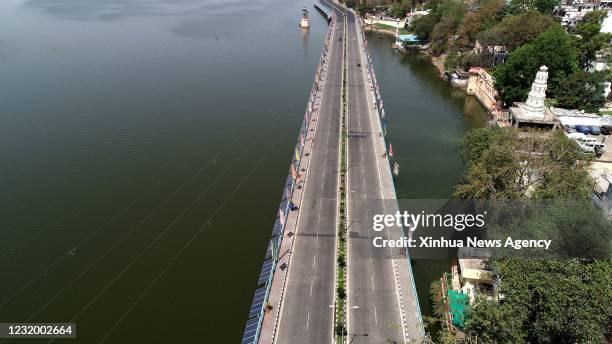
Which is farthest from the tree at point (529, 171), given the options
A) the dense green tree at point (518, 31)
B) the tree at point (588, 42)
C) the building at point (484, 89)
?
the dense green tree at point (518, 31)

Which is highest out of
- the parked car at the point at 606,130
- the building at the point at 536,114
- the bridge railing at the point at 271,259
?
the building at the point at 536,114

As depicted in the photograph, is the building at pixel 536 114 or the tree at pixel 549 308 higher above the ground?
the building at pixel 536 114

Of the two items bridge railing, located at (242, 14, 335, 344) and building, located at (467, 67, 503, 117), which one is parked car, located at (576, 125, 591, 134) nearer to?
building, located at (467, 67, 503, 117)

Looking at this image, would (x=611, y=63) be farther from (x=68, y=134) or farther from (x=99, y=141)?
(x=68, y=134)

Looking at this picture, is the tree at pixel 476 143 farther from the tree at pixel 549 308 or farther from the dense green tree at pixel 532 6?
the dense green tree at pixel 532 6

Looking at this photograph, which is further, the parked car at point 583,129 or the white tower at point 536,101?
the white tower at point 536,101
